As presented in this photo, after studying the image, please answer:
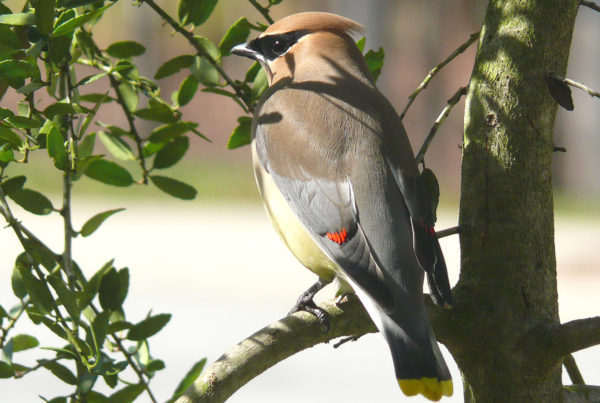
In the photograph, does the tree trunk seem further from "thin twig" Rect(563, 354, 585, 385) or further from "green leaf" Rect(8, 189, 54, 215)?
"green leaf" Rect(8, 189, 54, 215)

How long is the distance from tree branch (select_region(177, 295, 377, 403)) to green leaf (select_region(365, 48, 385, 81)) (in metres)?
0.69

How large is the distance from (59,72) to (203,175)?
1360cm

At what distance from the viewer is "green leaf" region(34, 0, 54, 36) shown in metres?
1.62

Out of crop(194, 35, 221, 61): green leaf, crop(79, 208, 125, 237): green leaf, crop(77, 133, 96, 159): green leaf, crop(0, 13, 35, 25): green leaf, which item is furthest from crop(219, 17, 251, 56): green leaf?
crop(0, 13, 35, 25): green leaf

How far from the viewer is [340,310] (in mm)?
1930

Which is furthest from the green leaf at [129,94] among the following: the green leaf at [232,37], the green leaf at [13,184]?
the green leaf at [13,184]

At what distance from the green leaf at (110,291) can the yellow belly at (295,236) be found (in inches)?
24.7

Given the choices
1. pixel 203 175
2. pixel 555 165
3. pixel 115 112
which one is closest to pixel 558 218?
pixel 555 165

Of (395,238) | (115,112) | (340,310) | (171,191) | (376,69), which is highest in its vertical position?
(115,112)

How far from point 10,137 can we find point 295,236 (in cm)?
90

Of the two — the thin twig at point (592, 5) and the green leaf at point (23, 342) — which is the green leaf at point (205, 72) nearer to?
the green leaf at point (23, 342)

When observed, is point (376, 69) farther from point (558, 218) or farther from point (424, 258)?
point (558, 218)

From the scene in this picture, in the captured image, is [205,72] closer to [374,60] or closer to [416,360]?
[374,60]

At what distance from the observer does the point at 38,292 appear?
5.41 feet
